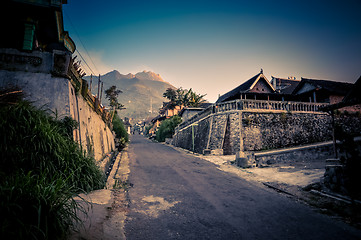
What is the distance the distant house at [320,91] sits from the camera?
1979cm

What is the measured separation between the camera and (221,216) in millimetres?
3943

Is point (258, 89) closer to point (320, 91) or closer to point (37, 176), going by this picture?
point (320, 91)

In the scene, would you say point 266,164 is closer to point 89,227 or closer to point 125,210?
point 125,210

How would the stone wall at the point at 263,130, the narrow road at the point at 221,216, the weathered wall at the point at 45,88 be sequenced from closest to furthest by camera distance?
the narrow road at the point at 221,216, the weathered wall at the point at 45,88, the stone wall at the point at 263,130

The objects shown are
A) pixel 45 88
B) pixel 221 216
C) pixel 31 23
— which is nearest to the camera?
pixel 221 216

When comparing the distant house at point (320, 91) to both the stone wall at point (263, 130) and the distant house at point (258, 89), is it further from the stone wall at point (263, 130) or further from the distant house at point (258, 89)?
the stone wall at point (263, 130)

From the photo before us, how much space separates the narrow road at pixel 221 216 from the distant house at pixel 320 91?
69.4 ft

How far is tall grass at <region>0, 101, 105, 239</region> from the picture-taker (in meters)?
1.99

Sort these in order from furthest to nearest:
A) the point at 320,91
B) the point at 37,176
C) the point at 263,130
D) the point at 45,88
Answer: the point at 320,91 → the point at 263,130 → the point at 45,88 → the point at 37,176

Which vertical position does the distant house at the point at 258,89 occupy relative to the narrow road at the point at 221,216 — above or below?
above

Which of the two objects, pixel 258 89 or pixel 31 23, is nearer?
pixel 31 23

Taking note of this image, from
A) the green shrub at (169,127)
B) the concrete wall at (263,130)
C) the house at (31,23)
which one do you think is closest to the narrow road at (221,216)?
the house at (31,23)

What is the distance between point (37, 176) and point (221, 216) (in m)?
4.16

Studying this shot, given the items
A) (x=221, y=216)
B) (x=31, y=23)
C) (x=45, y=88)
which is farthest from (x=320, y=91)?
(x=31, y=23)
